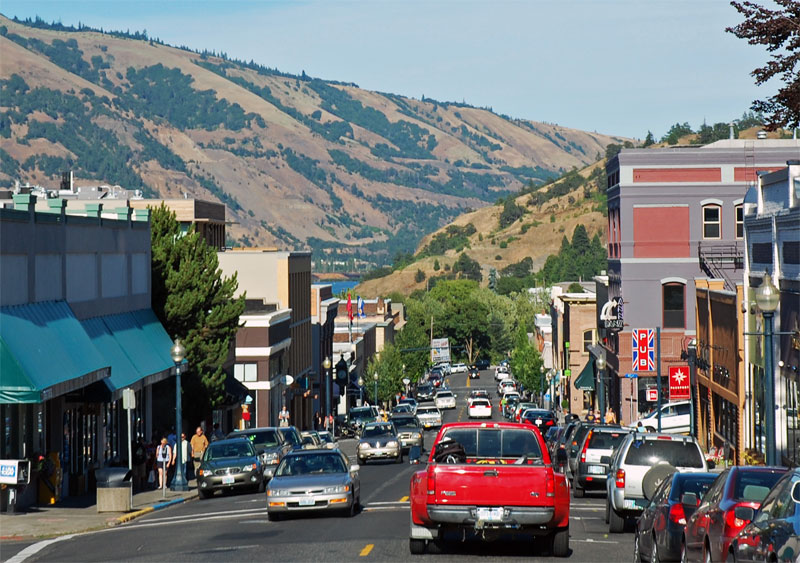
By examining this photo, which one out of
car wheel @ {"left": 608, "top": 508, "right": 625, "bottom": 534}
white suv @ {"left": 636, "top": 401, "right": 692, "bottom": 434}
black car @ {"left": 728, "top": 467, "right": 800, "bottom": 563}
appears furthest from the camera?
white suv @ {"left": 636, "top": 401, "right": 692, "bottom": 434}

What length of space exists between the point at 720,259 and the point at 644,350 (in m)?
6.44

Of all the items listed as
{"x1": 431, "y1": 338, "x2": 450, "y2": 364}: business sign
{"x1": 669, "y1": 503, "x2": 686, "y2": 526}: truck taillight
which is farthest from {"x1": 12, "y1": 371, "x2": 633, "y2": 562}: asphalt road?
{"x1": 431, "y1": 338, "x2": 450, "y2": 364}: business sign

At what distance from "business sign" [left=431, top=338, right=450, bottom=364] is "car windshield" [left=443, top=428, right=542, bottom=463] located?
497ft

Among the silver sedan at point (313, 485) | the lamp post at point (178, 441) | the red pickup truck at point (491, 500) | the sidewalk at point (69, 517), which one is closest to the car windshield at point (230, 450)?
the sidewalk at point (69, 517)

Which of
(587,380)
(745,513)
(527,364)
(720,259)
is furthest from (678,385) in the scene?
(527,364)

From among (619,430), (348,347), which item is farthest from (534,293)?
(619,430)

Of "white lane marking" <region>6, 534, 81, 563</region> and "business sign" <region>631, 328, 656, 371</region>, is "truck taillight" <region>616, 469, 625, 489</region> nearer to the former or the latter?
"white lane marking" <region>6, 534, 81, 563</region>

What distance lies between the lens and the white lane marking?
71.2 feet

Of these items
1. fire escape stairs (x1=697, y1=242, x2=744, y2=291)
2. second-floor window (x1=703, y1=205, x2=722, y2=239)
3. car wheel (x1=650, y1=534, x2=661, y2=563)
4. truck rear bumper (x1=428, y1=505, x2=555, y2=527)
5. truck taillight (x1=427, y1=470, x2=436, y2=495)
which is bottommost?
car wheel (x1=650, y1=534, x2=661, y2=563)

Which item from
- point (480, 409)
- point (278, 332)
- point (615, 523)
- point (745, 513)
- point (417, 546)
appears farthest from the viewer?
point (480, 409)

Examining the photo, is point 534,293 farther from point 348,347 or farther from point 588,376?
point 588,376

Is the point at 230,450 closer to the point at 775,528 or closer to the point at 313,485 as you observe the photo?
the point at 313,485

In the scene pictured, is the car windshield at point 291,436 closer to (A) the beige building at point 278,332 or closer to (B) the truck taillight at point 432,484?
(B) the truck taillight at point 432,484

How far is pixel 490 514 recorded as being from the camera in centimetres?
1816
